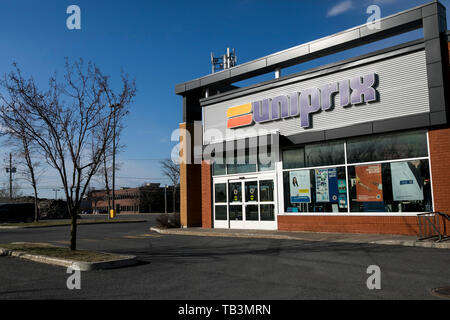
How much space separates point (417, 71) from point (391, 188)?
408cm

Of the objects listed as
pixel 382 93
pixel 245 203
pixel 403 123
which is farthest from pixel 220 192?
pixel 403 123

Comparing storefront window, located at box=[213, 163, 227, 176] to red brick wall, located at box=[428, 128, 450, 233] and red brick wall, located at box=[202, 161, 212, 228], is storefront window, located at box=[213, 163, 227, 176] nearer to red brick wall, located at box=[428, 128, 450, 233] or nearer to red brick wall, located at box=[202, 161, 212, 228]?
red brick wall, located at box=[202, 161, 212, 228]

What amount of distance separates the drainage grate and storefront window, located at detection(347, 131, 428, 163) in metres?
7.95

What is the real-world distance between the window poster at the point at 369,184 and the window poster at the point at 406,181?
1.64ft

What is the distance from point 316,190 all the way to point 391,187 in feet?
9.88

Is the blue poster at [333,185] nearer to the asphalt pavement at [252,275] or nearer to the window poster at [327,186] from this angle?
the window poster at [327,186]

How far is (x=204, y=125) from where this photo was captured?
68.4 feet

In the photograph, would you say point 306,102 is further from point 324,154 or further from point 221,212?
point 221,212

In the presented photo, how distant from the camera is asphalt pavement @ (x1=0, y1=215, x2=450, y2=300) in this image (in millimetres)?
6535

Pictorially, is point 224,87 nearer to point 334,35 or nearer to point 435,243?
point 334,35

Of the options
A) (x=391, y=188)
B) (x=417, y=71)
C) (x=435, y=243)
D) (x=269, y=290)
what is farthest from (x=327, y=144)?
(x=269, y=290)

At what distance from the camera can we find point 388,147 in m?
14.4

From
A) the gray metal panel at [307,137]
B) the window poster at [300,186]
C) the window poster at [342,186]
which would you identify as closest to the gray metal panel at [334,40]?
the gray metal panel at [307,137]

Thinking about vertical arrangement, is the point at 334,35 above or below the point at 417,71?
above
